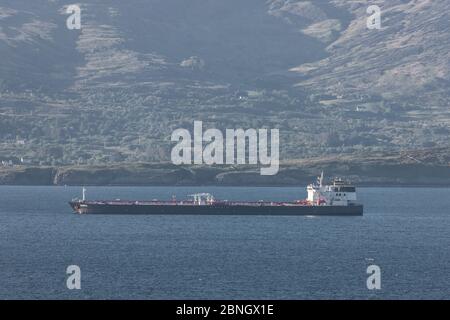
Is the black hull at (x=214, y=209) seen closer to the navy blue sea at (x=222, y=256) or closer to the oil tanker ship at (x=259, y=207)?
the oil tanker ship at (x=259, y=207)

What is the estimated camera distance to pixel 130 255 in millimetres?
114250

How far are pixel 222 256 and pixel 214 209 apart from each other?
207 feet

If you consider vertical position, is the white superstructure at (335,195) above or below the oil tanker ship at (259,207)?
above

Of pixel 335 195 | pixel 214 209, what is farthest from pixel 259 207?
pixel 335 195

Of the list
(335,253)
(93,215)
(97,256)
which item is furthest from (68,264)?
(93,215)

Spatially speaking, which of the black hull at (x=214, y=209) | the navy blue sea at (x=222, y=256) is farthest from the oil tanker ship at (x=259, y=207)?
the navy blue sea at (x=222, y=256)

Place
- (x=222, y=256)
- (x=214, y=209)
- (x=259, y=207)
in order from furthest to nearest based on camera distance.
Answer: (x=214, y=209)
(x=259, y=207)
(x=222, y=256)

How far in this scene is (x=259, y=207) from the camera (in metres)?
176

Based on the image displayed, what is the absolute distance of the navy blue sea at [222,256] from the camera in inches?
3556

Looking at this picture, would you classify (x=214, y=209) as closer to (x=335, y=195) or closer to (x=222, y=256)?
(x=335, y=195)

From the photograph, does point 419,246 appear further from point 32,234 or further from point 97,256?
point 32,234

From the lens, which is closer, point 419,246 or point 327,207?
point 419,246

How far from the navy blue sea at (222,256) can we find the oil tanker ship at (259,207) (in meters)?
3.63
